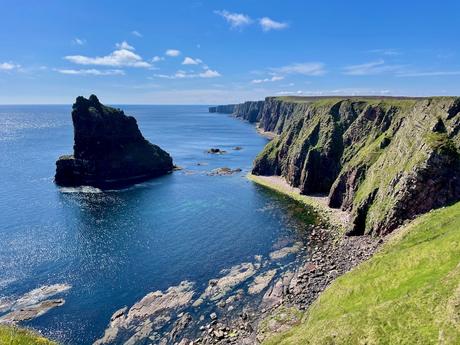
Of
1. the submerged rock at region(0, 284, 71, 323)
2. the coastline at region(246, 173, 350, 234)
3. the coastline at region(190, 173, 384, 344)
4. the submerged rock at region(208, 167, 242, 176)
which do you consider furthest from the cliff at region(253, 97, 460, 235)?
the submerged rock at region(0, 284, 71, 323)

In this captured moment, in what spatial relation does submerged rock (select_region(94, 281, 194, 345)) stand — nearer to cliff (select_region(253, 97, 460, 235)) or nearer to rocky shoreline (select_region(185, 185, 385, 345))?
rocky shoreline (select_region(185, 185, 385, 345))

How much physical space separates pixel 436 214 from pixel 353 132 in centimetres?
6633

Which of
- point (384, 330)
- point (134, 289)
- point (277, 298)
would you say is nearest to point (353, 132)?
point (277, 298)

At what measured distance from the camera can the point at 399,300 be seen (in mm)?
42031

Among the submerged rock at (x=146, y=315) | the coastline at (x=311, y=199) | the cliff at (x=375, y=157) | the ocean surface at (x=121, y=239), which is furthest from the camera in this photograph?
the coastline at (x=311, y=199)

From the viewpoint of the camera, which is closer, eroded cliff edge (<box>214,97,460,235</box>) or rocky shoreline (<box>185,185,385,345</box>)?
rocky shoreline (<box>185,185,385,345</box>)

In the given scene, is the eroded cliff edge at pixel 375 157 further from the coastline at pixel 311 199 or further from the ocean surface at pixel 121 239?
the ocean surface at pixel 121 239

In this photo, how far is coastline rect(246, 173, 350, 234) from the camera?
10016 cm

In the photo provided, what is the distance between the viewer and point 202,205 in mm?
122688

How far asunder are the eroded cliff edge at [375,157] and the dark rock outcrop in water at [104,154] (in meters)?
50.9

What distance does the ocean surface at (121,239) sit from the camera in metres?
68.3

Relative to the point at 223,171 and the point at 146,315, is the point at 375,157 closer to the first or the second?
the point at 146,315

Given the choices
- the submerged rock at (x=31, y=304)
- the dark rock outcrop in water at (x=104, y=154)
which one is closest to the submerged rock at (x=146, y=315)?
the submerged rock at (x=31, y=304)

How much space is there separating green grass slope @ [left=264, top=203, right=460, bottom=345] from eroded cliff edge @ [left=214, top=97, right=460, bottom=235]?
49.0 feet
